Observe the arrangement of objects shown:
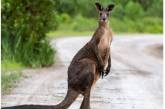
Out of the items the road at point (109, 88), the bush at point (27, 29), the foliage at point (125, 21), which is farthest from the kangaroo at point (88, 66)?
the foliage at point (125, 21)

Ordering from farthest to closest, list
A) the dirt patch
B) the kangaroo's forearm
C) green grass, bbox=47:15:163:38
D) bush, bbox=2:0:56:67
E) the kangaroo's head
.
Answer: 1. green grass, bbox=47:15:163:38
2. the dirt patch
3. bush, bbox=2:0:56:67
4. the kangaroo's head
5. the kangaroo's forearm

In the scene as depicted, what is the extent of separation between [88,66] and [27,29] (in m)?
11.0

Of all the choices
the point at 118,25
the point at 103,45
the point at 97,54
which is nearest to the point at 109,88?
the point at 103,45

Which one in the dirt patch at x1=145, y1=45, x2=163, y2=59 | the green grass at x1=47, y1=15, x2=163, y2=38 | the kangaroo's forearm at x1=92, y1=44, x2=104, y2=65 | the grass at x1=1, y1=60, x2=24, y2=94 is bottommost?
the green grass at x1=47, y1=15, x2=163, y2=38

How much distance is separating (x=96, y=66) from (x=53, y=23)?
37.0 feet

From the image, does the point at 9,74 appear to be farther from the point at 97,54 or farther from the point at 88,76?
the point at 88,76

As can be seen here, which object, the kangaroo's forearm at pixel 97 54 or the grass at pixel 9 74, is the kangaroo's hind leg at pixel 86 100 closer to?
the kangaroo's forearm at pixel 97 54

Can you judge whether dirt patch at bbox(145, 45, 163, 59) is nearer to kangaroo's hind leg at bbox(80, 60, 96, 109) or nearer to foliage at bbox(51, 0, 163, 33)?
foliage at bbox(51, 0, 163, 33)

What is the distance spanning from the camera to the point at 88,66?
32.6ft

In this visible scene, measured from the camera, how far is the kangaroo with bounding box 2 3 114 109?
9867 millimetres

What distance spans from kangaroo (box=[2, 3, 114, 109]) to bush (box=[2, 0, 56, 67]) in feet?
33.5

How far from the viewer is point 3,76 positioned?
16625mm

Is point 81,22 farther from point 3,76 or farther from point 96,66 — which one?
point 96,66

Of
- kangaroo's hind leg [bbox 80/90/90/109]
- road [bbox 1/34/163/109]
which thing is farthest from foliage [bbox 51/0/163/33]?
kangaroo's hind leg [bbox 80/90/90/109]
